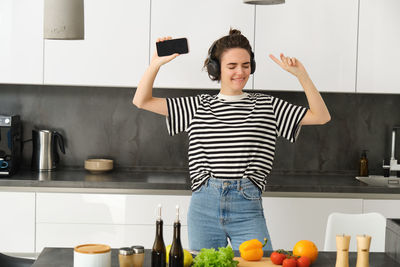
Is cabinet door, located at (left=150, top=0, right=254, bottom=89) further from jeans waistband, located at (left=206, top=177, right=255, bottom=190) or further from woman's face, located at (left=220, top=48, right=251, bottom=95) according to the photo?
jeans waistband, located at (left=206, top=177, right=255, bottom=190)

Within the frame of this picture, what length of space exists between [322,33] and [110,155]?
5.47 feet

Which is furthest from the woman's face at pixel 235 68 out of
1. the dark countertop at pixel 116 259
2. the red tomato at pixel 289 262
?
the red tomato at pixel 289 262

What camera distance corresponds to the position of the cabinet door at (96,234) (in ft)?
12.1

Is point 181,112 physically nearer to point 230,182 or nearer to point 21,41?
point 230,182

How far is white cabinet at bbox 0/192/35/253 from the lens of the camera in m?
3.66

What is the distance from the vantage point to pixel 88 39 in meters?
3.85

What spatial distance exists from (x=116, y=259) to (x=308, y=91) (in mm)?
1170

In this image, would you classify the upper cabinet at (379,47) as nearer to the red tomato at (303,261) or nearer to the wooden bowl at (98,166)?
the wooden bowl at (98,166)

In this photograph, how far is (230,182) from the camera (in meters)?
2.60

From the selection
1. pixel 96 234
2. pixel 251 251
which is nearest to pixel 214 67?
pixel 251 251

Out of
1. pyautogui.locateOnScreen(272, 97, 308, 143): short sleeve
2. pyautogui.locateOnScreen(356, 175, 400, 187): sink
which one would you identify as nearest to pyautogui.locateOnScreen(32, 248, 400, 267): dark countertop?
pyautogui.locateOnScreen(272, 97, 308, 143): short sleeve

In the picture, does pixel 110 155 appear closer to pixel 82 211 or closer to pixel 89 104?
pixel 89 104

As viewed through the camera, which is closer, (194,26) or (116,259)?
(116,259)

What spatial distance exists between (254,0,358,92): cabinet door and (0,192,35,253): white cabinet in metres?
1.59
